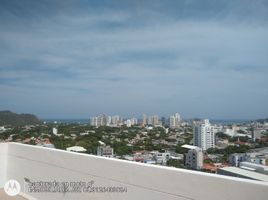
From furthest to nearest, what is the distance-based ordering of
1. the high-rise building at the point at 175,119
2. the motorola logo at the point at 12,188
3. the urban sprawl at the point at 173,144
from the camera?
the high-rise building at the point at 175,119, the urban sprawl at the point at 173,144, the motorola logo at the point at 12,188

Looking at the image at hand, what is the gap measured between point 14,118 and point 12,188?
1063 centimetres

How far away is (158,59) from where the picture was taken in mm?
16234

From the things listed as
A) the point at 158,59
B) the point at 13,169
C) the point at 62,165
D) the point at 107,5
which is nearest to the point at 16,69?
the point at 158,59

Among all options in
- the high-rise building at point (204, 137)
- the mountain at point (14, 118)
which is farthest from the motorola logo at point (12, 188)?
the high-rise building at point (204, 137)

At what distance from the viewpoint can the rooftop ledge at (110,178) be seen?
1727 mm

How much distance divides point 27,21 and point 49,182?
20.9 feet

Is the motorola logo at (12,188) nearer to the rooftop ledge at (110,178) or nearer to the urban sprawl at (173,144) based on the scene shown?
the rooftop ledge at (110,178)

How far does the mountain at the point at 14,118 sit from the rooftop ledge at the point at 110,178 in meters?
7.17

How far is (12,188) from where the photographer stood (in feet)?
13.2

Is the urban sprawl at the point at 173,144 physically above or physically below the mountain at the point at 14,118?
below

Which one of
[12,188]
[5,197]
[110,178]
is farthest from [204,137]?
[110,178]

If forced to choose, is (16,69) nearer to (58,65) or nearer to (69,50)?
(58,65)

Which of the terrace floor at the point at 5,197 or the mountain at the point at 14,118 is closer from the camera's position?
the terrace floor at the point at 5,197

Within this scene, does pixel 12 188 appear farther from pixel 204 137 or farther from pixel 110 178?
pixel 204 137
